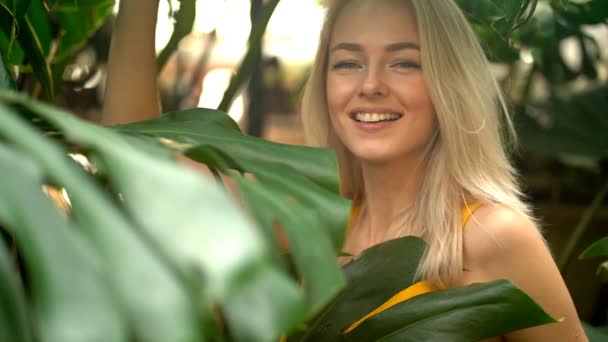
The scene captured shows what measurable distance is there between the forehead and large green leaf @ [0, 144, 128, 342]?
907 millimetres

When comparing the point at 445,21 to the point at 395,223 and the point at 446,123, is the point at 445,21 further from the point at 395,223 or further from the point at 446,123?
the point at 395,223

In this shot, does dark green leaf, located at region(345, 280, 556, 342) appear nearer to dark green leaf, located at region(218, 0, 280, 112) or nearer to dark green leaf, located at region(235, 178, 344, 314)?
dark green leaf, located at region(235, 178, 344, 314)

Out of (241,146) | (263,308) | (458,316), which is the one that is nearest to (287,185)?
(241,146)

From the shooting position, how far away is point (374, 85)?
130 cm

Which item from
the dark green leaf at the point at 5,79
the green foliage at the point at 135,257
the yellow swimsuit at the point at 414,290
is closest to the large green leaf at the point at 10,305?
the green foliage at the point at 135,257

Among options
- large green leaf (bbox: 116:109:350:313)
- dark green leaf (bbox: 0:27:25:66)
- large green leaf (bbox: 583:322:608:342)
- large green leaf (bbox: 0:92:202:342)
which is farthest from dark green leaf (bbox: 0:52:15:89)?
large green leaf (bbox: 583:322:608:342)

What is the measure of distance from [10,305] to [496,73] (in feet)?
9.95

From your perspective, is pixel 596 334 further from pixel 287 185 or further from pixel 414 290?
pixel 287 185

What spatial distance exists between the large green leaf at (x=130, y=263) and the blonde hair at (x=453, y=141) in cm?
83

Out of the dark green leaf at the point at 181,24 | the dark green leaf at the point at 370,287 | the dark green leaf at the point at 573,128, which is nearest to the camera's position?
the dark green leaf at the point at 370,287

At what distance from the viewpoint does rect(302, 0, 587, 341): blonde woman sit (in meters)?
1.25

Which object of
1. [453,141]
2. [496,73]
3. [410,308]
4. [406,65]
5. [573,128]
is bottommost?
[573,128]

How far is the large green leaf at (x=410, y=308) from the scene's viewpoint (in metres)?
0.94

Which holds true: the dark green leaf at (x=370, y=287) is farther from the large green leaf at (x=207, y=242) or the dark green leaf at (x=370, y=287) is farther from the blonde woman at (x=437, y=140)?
the large green leaf at (x=207, y=242)
